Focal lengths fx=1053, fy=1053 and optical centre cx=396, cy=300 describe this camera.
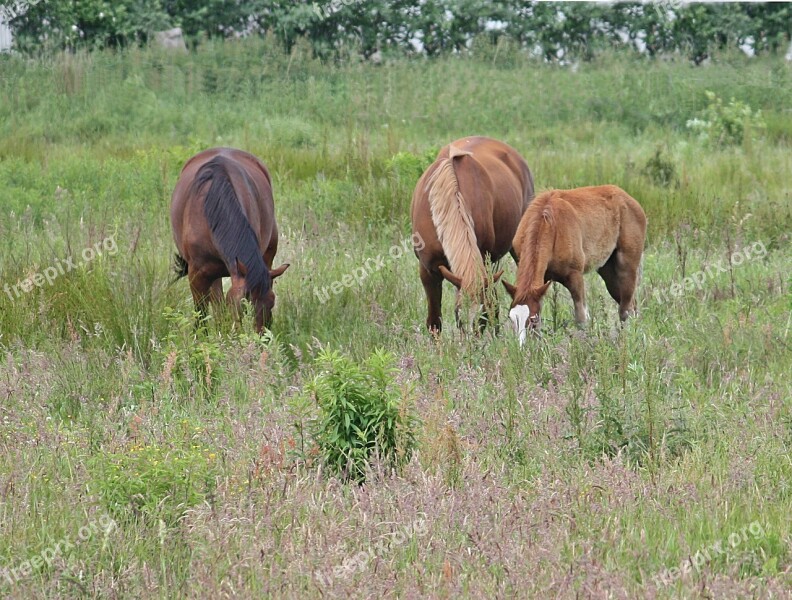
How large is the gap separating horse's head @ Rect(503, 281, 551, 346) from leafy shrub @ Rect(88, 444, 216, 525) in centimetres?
268

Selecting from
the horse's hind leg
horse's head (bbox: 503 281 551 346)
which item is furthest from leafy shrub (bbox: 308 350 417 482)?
the horse's hind leg

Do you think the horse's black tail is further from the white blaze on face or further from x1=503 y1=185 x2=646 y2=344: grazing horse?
the white blaze on face

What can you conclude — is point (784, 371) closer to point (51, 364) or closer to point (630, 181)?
point (51, 364)

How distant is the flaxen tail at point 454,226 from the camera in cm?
741

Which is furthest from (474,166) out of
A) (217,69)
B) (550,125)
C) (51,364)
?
(217,69)

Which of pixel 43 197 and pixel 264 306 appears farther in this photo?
pixel 43 197

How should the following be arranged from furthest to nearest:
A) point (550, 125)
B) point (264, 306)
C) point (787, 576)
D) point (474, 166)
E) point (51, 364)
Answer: point (550, 125) → point (474, 166) → point (264, 306) → point (51, 364) → point (787, 576)

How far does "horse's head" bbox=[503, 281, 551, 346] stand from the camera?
6633mm

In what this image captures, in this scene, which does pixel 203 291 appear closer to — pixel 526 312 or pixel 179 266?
pixel 179 266

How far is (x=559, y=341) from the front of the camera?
6.84m

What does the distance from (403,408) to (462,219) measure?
10.4ft

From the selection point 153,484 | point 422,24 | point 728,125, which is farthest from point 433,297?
point 422,24

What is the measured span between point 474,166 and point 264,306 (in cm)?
219

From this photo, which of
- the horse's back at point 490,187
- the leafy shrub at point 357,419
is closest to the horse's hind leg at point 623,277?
the horse's back at point 490,187
